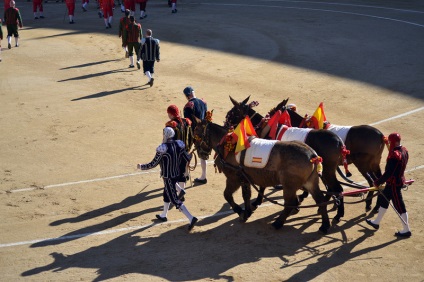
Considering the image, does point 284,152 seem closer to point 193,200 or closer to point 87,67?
point 193,200

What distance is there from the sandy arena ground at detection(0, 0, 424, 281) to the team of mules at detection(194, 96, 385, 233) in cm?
57

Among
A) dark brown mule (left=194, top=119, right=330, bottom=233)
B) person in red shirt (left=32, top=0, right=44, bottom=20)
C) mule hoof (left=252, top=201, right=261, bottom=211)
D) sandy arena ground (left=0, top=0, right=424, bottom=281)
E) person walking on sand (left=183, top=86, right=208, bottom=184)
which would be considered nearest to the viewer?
sandy arena ground (left=0, top=0, right=424, bottom=281)

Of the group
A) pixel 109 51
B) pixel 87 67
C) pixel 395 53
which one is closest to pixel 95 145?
pixel 87 67

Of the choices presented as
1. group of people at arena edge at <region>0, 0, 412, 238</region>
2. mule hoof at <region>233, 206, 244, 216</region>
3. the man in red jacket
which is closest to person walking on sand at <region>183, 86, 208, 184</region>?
group of people at arena edge at <region>0, 0, 412, 238</region>

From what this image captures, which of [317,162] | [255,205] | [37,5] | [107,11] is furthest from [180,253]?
[37,5]

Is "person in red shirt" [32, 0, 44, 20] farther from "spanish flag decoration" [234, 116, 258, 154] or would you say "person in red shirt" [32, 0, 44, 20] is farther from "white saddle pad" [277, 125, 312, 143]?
"spanish flag decoration" [234, 116, 258, 154]

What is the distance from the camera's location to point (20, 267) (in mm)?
11336

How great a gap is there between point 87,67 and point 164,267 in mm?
14727

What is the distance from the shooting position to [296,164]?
11.8m

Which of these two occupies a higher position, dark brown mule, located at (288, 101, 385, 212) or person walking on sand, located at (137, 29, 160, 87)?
person walking on sand, located at (137, 29, 160, 87)

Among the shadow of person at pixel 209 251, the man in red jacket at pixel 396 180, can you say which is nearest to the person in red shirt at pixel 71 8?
the shadow of person at pixel 209 251

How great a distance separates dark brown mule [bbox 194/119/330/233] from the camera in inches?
468

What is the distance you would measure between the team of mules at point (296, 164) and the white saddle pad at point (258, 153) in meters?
0.08

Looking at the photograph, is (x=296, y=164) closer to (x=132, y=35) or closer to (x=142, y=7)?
(x=132, y=35)
